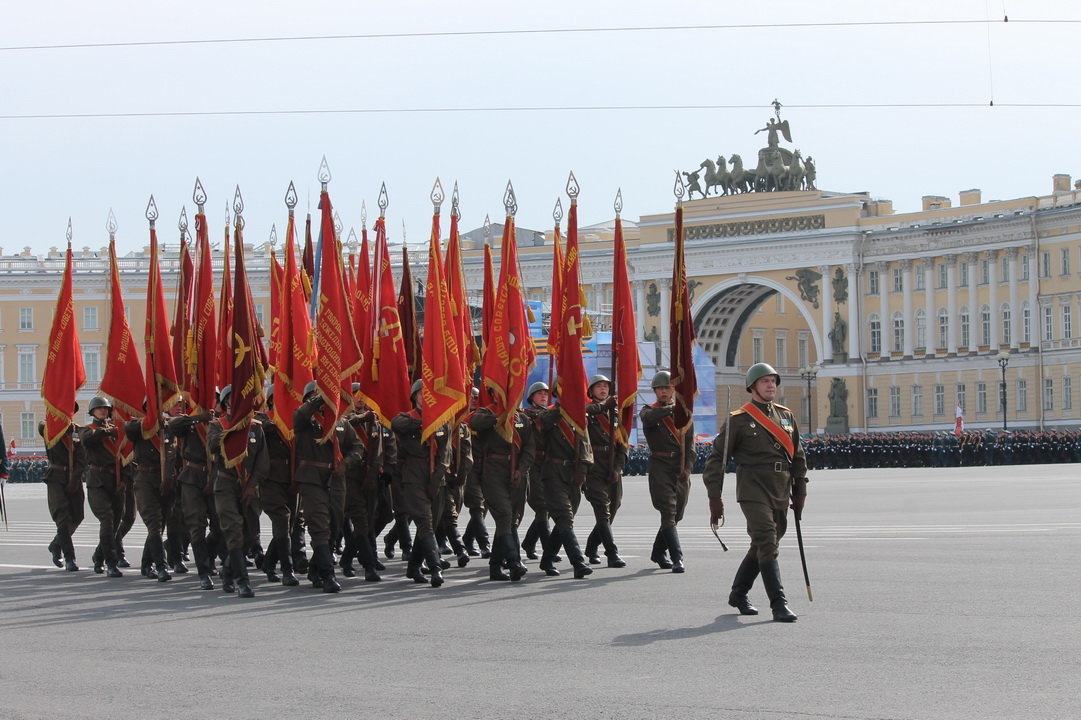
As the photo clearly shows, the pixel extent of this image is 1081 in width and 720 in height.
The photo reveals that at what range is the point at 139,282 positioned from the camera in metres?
74.9

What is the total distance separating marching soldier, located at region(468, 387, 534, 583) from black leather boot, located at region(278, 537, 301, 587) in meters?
1.57

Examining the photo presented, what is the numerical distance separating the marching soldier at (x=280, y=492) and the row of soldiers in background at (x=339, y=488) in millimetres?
11

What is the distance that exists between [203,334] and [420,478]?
115 inches

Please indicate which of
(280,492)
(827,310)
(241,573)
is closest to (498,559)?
(280,492)

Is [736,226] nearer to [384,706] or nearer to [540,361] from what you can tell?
[540,361]

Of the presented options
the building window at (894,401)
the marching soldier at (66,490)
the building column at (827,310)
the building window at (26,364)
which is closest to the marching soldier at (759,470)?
the marching soldier at (66,490)

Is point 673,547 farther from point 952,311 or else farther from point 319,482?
point 952,311

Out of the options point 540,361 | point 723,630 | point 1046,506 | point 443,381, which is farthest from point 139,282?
point 723,630

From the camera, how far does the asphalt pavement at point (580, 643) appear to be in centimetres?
721

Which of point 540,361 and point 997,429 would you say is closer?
point 540,361

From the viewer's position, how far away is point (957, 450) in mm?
49375

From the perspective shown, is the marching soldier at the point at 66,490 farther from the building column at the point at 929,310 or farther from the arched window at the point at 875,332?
the arched window at the point at 875,332

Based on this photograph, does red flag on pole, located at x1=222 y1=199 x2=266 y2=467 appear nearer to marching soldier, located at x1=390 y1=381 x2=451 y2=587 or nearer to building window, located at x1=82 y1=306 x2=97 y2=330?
marching soldier, located at x1=390 y1=381 x2=451 y2=587

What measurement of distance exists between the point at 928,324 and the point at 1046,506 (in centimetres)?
4570
